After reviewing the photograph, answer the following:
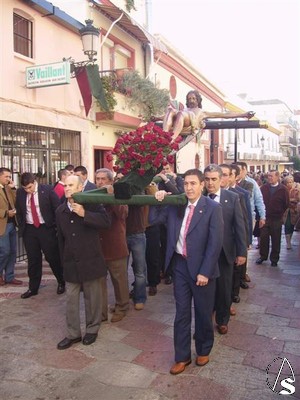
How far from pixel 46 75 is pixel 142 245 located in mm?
4592

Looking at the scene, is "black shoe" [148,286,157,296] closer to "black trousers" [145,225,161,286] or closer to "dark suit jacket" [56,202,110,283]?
"black trousers" [145,225,161,286]

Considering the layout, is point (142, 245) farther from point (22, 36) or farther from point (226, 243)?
point (22, 36)

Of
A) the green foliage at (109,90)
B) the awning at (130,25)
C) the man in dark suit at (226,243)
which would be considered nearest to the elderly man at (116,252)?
the man in dark suit at (226,243)

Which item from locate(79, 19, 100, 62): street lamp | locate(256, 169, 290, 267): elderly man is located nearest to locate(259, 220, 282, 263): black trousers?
locate(256, 169, 290, 267): elderly man

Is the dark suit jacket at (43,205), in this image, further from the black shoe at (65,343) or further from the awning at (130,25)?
the awning at (130,25)

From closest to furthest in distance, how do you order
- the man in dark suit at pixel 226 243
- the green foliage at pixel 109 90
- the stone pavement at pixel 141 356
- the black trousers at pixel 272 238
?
the stone pavement at pixel 141 356 → the man in dark suit at pixel 226 243 → the black trousers at pixel 272 238 → the green foliage at pixel 109 90

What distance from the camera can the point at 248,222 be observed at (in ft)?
19.0

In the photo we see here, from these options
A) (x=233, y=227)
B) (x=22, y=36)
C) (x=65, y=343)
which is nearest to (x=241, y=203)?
(x=233, y=227)

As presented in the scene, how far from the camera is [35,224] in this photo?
19.2ft

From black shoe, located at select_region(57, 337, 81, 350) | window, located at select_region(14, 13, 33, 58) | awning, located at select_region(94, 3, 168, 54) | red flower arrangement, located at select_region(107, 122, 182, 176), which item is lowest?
black shoe, located at select_region(57, 337, 81, 350)

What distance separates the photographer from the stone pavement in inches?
133

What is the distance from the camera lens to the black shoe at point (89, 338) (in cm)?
425

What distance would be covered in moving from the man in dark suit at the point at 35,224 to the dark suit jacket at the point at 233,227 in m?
2.62

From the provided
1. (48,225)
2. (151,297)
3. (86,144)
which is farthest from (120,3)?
(151,297)
